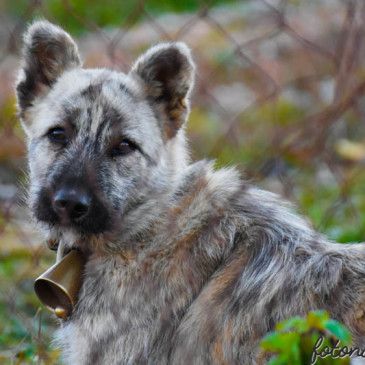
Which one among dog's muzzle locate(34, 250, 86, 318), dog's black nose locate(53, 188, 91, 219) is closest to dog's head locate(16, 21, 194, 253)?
dog's black nose locate(53, 188, 91, 219)

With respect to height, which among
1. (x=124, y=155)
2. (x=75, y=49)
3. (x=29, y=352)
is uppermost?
(x=75, y=49)

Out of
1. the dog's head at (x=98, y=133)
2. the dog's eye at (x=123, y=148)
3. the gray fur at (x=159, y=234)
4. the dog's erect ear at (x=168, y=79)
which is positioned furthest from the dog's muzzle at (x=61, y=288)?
the dog's erect ear at (x=168, y=79)

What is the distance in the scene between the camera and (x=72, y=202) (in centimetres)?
329

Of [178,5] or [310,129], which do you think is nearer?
[310,129]

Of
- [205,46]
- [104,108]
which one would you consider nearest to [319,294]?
[104,108]

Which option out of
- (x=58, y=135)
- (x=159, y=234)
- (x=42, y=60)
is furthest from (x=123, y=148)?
(x=42, y=60)

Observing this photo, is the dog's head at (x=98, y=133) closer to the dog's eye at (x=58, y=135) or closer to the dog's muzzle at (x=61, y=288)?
the dog's eye at (x=58, y=135)

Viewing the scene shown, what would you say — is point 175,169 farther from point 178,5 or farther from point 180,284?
point 178,5

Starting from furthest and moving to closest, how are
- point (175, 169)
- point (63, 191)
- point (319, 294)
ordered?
point (175, 169) < point (63, 191) < point (319, 294)

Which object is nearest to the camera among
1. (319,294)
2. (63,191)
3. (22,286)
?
(319,294)

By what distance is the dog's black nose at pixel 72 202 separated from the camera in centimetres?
329

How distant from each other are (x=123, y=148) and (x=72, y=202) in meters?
0.53

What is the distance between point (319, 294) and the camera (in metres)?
3.09

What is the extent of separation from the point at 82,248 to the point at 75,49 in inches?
46.0
